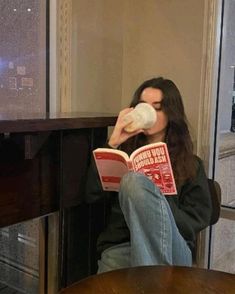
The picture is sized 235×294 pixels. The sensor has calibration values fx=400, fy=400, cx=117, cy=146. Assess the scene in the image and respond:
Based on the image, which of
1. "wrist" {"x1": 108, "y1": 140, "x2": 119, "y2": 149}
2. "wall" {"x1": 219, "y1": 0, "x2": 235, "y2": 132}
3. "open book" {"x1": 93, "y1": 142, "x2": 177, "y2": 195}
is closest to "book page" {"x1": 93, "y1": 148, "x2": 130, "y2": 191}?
"open book" {"x1": 93, "y1": 142, "x2": 177, "y2": 195}

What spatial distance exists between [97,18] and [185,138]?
0.84 m

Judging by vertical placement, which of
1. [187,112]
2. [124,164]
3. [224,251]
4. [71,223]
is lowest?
[224,251]

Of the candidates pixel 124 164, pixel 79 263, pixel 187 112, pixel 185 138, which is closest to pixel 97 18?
pixel 187 112

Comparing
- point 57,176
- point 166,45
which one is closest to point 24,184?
point 57,176

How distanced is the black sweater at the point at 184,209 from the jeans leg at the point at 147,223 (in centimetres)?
25

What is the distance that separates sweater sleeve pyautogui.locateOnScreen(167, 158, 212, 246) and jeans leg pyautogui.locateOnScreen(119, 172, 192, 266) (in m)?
0.24

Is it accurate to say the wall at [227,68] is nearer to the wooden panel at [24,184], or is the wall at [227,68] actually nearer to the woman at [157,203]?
the woman at [157,203]

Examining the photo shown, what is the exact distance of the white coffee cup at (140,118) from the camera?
1505mm

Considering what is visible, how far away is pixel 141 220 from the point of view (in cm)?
122

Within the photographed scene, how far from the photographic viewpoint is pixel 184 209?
1.51 m

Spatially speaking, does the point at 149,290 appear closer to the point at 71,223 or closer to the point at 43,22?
the point at 71,223

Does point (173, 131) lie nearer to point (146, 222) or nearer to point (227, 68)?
point (146, 222)

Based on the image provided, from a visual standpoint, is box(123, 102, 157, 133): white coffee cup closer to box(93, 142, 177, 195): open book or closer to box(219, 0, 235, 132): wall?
box(93, 142, 177, 195): open book

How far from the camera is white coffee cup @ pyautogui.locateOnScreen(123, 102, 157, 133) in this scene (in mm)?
1505
